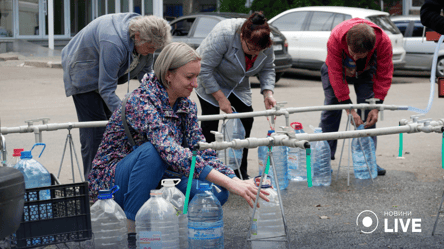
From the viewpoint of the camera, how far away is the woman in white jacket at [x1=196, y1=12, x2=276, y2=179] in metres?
4.89

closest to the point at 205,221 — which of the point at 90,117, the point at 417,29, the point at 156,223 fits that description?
the point at 156,223

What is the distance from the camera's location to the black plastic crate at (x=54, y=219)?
2.79 metres

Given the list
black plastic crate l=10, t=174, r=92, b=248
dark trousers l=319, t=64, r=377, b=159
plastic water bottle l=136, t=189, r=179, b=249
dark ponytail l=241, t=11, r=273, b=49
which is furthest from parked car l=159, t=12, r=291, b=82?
black plastic crate l=10, t=174, r=92, b=248

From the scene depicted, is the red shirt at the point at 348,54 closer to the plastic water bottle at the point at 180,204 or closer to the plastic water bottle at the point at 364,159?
the plastic water bottle at the point at 364,159

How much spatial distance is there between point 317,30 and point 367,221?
10.1 meters

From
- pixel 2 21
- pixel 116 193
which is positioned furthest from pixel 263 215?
pixel 2 21

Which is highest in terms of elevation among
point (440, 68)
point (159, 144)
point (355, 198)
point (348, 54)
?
point (348, 54)

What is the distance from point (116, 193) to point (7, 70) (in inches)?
575

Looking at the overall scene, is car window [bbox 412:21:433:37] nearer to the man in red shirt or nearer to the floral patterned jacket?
the man in red shirt

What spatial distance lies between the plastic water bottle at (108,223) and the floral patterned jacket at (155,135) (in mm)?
221

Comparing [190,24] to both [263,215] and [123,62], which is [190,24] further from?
[263,215]

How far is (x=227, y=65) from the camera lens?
529 cm

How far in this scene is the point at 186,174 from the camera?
3.35m

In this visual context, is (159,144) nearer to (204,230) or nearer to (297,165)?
(204,230)
